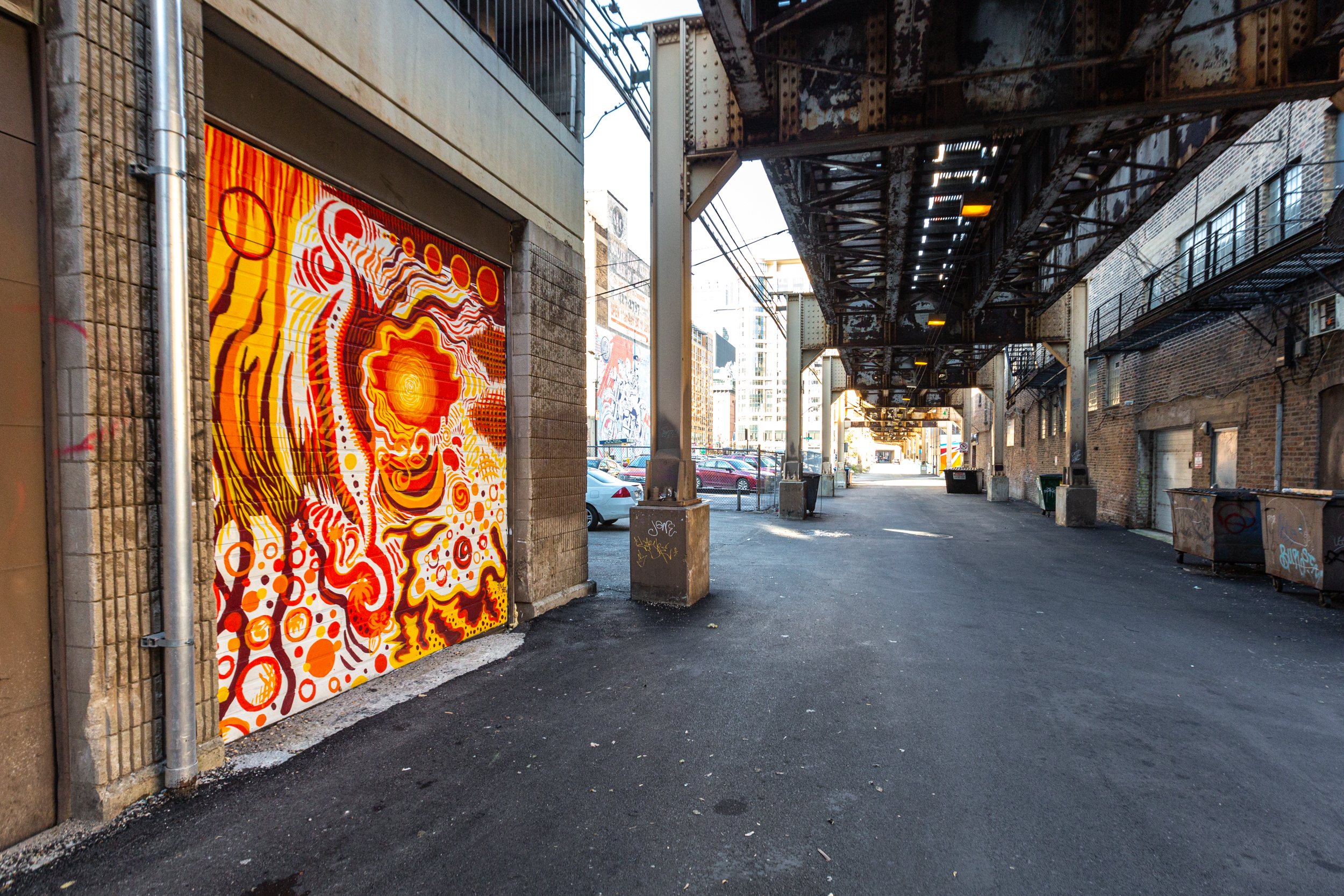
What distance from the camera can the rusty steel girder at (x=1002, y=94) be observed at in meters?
5.88

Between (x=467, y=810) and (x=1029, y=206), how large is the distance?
10.3 metres

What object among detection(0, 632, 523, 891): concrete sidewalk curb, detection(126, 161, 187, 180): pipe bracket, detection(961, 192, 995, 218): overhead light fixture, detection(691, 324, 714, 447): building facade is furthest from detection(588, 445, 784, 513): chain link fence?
detection(691, 324, 714, 447): building facade

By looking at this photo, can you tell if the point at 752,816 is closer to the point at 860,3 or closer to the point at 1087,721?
the point at 1087,721

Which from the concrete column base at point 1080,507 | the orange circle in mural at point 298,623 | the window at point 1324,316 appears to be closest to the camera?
the orange circle in mural at point 298,623

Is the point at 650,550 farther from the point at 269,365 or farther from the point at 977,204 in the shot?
the point at 977,204

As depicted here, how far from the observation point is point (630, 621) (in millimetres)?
6887

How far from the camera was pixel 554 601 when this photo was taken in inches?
287

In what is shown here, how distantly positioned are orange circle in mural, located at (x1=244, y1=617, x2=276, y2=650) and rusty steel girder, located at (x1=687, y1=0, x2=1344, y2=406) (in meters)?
5.77

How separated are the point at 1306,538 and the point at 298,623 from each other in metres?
10.9

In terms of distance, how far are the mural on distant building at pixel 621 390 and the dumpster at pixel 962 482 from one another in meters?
24.3

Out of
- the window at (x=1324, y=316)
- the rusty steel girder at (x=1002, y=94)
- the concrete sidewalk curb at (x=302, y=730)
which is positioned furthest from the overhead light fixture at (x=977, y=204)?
the concrete sidewalk curb at (x=302, y=730)

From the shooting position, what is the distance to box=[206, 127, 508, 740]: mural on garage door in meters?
3.75

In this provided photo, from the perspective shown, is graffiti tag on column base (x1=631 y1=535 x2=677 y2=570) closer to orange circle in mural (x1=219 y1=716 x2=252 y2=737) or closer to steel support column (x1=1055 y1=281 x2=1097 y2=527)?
orange circle in mural (x1=219 y1=716 x2=252 y2=737)

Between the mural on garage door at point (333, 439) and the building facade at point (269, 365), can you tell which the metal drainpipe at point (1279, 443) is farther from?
the mural on garage door at point (333, 439)
